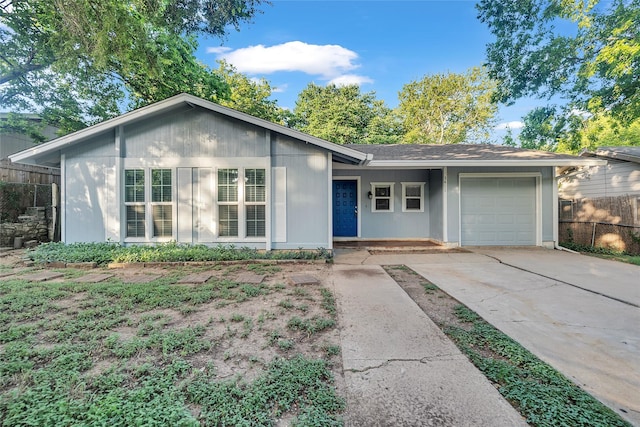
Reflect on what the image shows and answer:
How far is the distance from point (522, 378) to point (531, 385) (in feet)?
0.35

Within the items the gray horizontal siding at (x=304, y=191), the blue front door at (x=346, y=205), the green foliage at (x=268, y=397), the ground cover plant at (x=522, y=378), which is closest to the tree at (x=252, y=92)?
the blue front door at (x=346, y=205)

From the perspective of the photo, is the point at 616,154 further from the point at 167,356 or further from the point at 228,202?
the point at 167,356

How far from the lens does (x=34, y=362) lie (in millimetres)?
2453

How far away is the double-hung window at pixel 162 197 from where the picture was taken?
7266 millimetres

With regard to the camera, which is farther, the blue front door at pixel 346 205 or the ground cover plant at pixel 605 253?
the blue front door at pixel 346 205

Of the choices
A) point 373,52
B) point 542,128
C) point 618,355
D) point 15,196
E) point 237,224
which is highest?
point 373,52

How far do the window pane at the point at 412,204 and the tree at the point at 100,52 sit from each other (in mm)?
7573

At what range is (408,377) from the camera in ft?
7.37

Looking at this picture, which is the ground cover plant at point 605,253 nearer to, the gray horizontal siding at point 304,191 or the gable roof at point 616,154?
the gable roof at point 616,154

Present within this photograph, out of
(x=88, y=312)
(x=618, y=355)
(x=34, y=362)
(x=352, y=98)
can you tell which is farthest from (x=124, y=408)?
(x=352, y=98)

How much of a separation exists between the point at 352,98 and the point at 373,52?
8.52m

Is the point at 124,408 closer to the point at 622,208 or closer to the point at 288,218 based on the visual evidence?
the point at 288,218

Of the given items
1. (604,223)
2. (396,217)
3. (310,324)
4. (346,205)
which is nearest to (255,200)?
(346,205)

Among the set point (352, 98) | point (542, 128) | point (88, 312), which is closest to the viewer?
point (88, 312)
